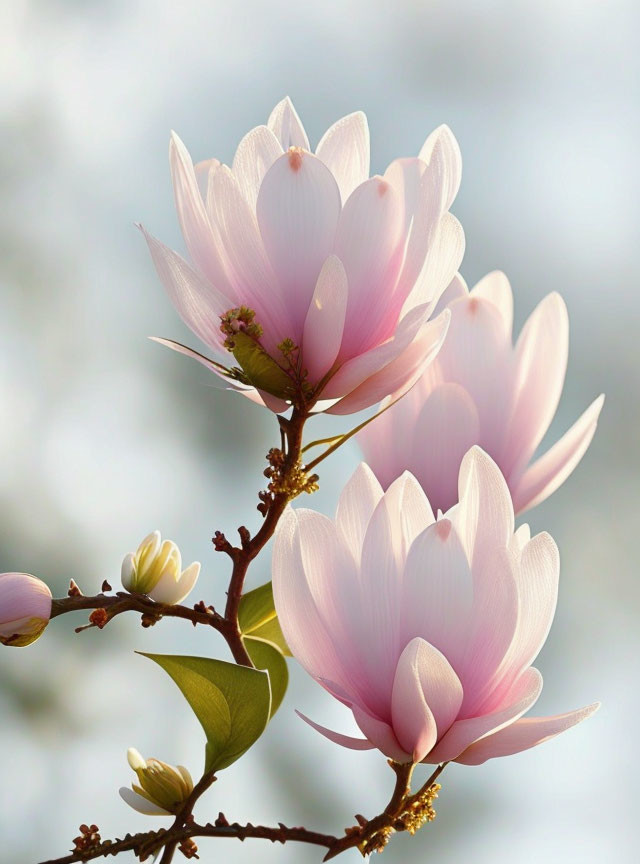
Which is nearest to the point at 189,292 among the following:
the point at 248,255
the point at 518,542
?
the point at 248,255

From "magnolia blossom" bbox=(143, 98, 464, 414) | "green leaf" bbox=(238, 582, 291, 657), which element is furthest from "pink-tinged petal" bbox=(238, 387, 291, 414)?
"green leaf" bbox=(238, 582, 291, 657)

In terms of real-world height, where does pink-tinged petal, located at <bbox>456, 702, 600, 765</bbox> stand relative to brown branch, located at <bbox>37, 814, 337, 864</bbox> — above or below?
above

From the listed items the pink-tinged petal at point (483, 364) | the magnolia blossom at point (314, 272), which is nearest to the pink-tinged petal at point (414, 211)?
the magnolia blossom at point (314, 272)

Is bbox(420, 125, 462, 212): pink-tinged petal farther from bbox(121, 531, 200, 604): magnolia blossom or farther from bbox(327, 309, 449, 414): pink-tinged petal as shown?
bbox(121, 531, 200, 604): magnolia blossom

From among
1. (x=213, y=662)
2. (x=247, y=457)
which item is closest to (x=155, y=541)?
(x=213, y=662)

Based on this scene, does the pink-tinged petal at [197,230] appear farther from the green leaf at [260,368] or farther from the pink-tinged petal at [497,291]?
the pink-tinged petal at [497,291]

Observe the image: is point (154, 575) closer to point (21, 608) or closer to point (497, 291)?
point (21, 608)
